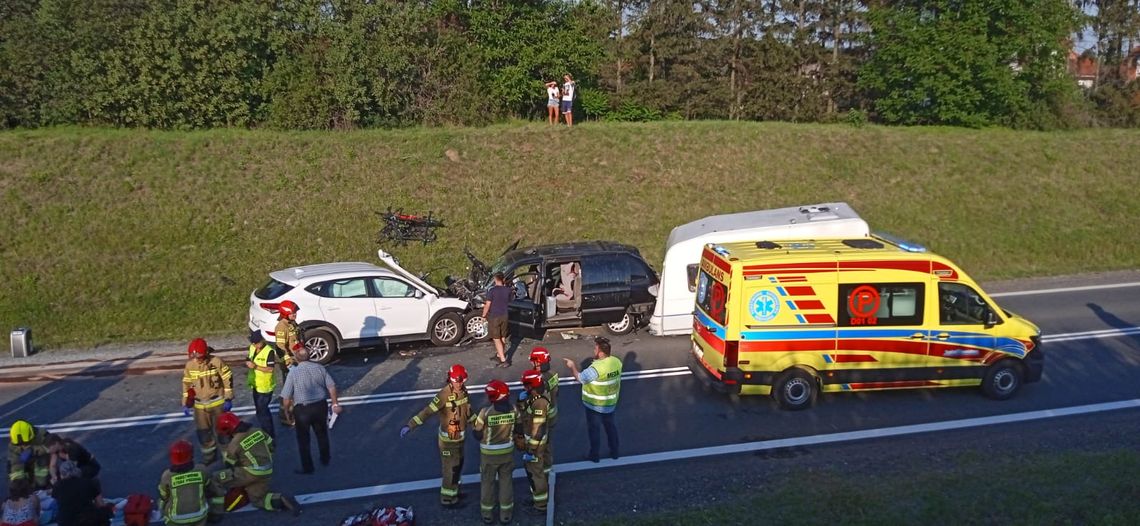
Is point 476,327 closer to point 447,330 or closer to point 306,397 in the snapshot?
point 447,330

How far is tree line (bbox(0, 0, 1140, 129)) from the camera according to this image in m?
22.0

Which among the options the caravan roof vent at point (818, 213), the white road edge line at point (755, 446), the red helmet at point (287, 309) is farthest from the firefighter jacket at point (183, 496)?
the caravan roof vent at point (818, 213)

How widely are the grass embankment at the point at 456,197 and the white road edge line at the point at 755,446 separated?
8.37 meters

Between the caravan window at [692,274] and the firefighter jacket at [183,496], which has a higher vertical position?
the caravan window at [692,274]

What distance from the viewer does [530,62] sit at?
83.5 ft

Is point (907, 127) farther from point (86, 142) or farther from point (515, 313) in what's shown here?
point (86, 142)

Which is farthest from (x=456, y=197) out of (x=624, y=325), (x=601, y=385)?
(x=601, y=385)

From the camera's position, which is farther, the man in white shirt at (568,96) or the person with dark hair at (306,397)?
the man in white shirt at (568,96)

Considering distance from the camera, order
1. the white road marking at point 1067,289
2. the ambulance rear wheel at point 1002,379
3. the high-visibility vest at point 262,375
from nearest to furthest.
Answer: the high-visibility vest at point 262,375
the ambulance rear wheel at point 1002,379
the white road marking at point 1067,289

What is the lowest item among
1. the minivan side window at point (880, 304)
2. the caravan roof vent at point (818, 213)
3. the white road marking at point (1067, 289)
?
the white road marking at point (1067, 289)

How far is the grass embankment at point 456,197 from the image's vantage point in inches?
690

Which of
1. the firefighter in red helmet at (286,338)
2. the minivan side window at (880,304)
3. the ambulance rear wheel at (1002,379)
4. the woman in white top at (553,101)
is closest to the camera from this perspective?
the firefighter in red helmet at (286,338)

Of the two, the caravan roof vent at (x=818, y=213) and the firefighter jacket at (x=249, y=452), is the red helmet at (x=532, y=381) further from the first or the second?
the caravan roof vent at (x=818, y=213)

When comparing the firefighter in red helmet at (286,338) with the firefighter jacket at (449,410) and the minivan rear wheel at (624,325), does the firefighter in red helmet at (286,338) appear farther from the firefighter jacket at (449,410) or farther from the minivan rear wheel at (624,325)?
the minivan rear wheel at (624,325)
